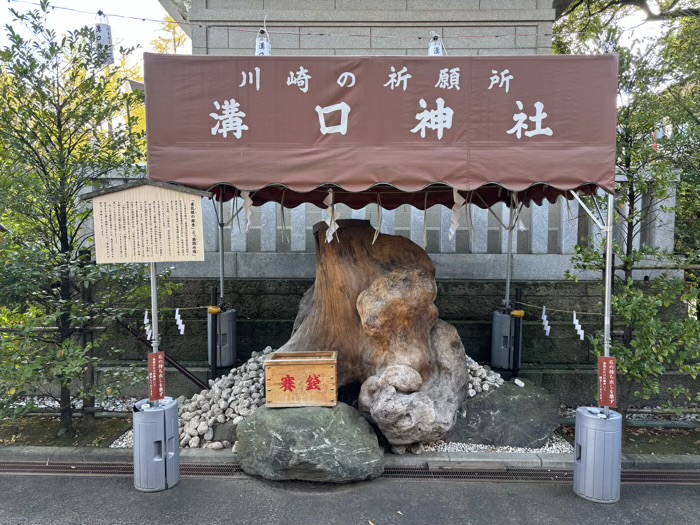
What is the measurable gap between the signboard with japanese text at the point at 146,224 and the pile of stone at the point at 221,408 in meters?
2.36

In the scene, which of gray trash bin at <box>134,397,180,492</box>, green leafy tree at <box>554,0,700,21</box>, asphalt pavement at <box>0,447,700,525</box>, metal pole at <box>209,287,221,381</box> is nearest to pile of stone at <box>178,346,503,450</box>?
metal pole at <box>209,287,221,381</box>

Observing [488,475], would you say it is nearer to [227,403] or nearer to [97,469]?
[227,403]

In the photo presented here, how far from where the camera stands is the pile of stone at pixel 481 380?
6.43 metres

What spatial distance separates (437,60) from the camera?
4.76m

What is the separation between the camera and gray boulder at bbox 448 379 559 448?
5.88 metres

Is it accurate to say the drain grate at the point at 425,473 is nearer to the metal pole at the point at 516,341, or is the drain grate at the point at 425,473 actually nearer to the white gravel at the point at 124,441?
the white gravel at the point at 124,441

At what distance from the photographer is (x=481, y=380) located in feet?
21.8

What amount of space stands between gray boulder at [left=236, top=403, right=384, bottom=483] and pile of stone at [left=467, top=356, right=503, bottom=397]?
196 cm

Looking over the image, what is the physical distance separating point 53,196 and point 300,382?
4.03 meters

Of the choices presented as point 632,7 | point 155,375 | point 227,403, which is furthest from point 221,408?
point 632,7

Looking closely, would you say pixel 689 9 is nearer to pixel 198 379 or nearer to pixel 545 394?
pixel 545 394

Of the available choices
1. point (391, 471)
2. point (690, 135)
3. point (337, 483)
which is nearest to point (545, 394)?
point (391, 471)

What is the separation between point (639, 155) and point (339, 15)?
18.8 ft

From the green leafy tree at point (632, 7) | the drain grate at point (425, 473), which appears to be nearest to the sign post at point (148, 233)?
the drain grate at point (425, 473)
